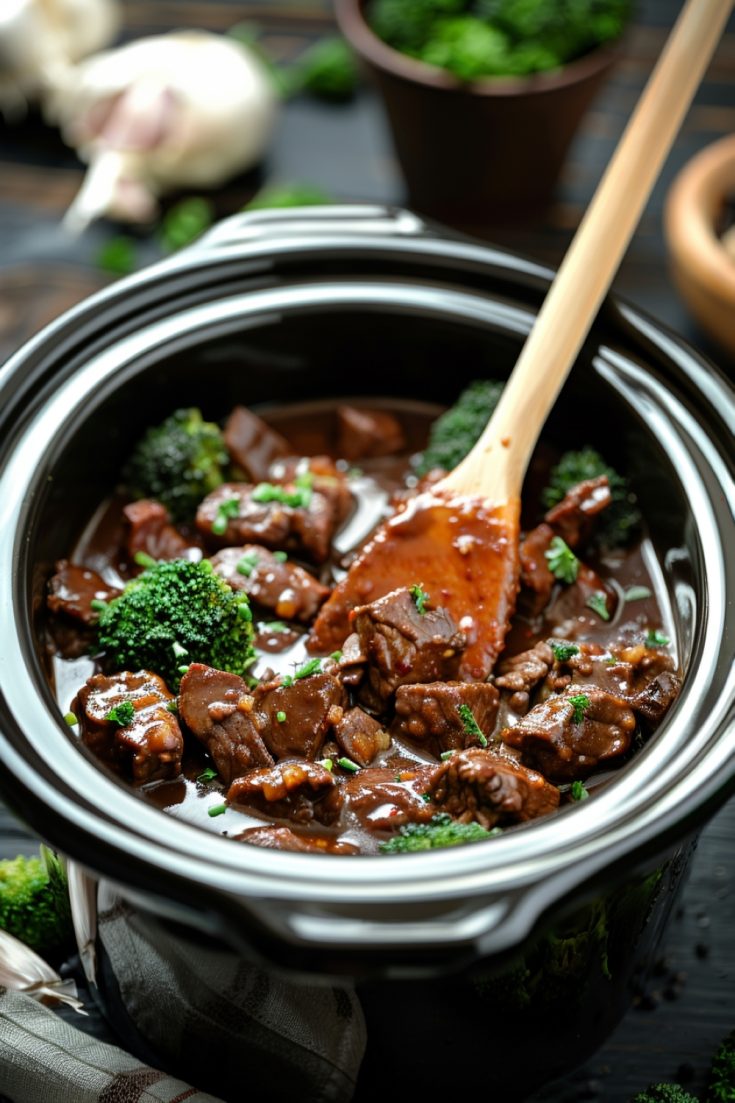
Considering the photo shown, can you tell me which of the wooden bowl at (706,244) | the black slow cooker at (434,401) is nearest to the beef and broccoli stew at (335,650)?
the black slow cooker at (434,401)

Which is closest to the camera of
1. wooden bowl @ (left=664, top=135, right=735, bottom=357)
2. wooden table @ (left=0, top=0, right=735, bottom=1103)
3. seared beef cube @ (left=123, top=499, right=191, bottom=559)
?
seared beef cube @ (left=123, top=499, right=191, bottom=559)

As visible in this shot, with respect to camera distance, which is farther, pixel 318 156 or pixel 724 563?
pixel 318 156

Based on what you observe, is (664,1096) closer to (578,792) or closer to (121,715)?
(578,792)

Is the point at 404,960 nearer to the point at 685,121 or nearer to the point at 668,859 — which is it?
the point at 668,859

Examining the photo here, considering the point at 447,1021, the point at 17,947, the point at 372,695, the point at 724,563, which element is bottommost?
the point at 17,947

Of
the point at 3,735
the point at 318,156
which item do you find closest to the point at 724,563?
the point at 3,735

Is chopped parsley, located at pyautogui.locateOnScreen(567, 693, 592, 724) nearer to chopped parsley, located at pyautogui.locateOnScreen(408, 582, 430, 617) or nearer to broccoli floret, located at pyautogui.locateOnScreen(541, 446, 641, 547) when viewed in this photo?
chopped parsley, located at pyautogui.locateOnScreen(408, 582, 430, 617)

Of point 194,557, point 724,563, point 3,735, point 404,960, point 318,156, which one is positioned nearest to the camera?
point 404,960

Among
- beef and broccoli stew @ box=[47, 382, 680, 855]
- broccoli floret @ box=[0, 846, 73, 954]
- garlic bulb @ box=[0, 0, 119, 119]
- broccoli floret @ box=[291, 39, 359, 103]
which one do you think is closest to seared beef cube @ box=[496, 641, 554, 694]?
beef and broccoli stew @ box=[47, 382, 680, 855]
